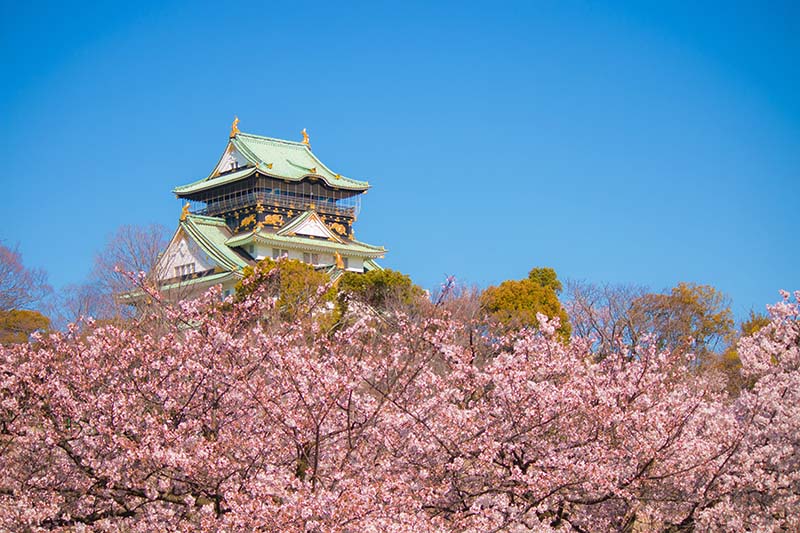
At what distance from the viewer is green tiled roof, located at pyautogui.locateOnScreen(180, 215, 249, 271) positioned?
43.5 meters

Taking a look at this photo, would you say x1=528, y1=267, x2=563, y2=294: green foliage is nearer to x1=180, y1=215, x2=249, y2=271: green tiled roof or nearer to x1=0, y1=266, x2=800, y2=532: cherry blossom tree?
x1=180, y1=215, x2=249, y2=271: green tiled roof

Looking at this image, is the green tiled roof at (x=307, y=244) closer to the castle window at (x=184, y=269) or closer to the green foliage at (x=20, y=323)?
the castle window at (x=184, y=269)

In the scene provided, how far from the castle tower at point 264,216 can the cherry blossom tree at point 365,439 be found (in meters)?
31.1

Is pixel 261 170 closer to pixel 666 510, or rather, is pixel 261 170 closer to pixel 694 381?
pixel 694 381

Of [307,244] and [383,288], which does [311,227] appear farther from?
[383,288]

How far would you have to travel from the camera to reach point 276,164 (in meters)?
51.4

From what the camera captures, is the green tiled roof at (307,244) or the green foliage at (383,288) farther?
the green tiled roof at (307,244)

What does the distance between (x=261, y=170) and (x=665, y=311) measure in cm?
2168

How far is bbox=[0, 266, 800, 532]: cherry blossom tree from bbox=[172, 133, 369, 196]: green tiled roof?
3920cm

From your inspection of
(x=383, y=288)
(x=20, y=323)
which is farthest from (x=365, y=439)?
(x=20, y=323)

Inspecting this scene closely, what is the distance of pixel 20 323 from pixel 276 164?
2078 cm

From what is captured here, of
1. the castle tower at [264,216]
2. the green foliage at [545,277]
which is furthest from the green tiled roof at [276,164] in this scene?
the green foliage at [545,277]

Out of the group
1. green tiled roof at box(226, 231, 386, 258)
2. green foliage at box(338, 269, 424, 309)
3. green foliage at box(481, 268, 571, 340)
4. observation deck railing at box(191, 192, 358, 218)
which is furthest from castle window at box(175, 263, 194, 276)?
green foliage at box(481, 268, 571, 340)

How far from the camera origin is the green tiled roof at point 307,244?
149 feet
